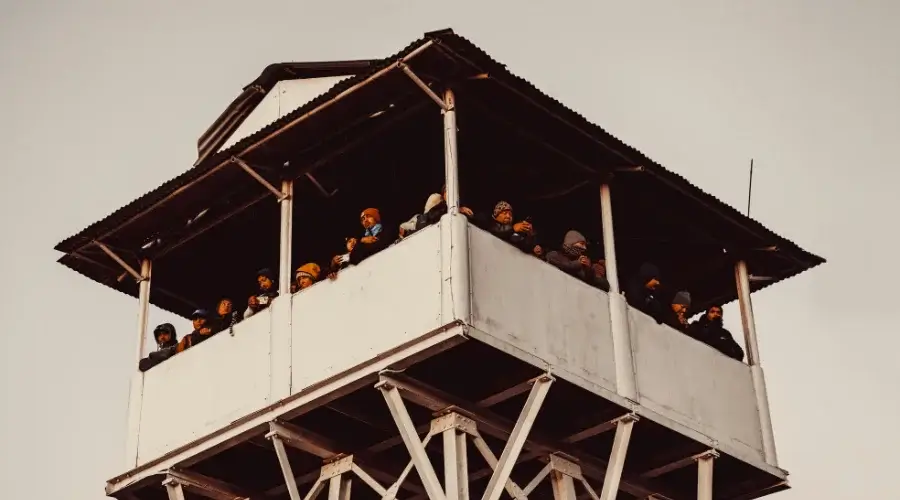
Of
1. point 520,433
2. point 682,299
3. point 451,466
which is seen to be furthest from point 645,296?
point 451,466

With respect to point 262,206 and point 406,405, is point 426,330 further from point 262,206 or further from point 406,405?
point 262,206

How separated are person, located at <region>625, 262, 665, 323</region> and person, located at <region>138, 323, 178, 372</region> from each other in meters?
6.12

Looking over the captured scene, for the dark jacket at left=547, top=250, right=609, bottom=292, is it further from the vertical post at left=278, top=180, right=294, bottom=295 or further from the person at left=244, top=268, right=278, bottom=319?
the person at left=244, top=268, right=278, bottom=319

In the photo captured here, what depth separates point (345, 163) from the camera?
2731cm

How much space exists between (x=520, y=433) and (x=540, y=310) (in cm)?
153

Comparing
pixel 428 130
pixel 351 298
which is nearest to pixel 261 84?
pixel 428 130

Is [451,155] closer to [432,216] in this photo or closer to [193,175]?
[432,216]

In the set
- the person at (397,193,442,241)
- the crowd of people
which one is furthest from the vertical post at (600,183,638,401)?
the person at (397,193,442,241)

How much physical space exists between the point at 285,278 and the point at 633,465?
5.34 m

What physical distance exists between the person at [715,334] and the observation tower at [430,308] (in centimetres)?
18

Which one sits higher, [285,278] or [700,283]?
[700,283]

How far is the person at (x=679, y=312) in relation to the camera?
2695 centimetres

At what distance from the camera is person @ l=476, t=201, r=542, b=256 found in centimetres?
2450

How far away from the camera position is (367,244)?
24969 millimetres
